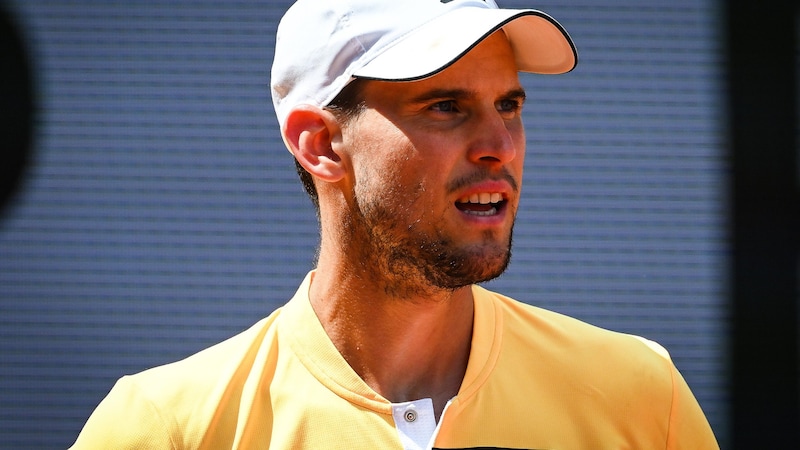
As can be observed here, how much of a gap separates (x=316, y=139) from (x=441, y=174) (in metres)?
0.29

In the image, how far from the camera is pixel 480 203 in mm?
1958

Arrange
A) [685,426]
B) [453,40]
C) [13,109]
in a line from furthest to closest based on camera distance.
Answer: [13,109] → [685,426] → [453,40]

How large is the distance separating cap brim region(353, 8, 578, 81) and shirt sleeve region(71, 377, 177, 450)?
0.70 m

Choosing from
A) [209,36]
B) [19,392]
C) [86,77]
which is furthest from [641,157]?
Result: [19,392]

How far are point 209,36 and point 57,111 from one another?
74 centimetres

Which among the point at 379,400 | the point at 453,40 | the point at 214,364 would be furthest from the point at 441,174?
the point at 214,364

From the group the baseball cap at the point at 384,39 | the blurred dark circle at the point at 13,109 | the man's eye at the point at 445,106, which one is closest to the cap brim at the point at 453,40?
the baseball cap at the point at 384,39

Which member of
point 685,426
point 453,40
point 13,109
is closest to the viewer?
point 453,40

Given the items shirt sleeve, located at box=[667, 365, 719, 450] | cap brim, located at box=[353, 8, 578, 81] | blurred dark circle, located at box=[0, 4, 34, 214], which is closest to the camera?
cap brim, located at box=[353, 8, 578, 81]

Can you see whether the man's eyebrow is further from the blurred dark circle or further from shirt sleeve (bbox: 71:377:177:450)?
the blurred dark circle

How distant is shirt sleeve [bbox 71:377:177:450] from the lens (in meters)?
1.88

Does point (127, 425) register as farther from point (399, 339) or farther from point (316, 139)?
point (316, 139)

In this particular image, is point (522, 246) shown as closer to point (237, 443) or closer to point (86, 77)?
point (86, 77)

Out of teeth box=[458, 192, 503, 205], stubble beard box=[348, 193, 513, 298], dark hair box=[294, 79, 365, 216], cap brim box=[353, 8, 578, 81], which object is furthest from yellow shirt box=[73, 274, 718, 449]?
cap brim box=[353, 8, 578, 81]
